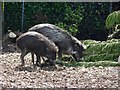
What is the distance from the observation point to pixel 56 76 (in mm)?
8156

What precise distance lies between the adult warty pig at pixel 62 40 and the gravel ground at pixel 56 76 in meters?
0.80

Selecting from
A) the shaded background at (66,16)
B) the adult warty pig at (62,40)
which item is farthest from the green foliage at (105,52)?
the shaded background at (66,16)

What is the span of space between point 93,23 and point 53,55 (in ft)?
21.4

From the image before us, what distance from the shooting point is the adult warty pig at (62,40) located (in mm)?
9789

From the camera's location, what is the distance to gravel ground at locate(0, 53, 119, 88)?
7.39 metres

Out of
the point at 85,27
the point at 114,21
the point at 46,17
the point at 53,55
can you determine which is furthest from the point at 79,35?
the point at 53,55

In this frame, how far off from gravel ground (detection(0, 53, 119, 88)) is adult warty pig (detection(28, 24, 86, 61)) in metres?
0.80

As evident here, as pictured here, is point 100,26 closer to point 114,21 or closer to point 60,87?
point 114,21

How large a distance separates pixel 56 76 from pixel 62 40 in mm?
1845

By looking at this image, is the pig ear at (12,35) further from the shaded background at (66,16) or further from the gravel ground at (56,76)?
the gravel ground at (56,76)

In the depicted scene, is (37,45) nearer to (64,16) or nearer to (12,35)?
(12,35)

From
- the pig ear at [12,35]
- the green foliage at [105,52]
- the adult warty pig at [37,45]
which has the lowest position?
the pig ear at [12,35]

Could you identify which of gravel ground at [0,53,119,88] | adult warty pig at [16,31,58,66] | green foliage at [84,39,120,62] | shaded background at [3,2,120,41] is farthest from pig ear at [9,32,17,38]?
adult warty pig at [16,31,58,66]

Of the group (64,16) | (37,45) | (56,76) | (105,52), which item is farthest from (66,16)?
(56,76)
